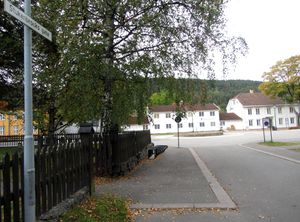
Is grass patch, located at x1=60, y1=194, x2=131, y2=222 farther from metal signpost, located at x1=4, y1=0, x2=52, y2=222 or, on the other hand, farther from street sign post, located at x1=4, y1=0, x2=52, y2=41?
street sign post, located at x1=4, y1=0, x2=52, y2=41

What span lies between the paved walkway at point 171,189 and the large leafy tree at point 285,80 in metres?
68.4

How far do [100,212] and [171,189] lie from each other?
3.82 metres

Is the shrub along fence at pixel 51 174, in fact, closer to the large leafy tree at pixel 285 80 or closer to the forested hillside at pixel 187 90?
the forested hillside at pixel 187 90

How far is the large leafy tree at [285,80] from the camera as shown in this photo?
78.8 metres

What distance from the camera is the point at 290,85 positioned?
8012cm

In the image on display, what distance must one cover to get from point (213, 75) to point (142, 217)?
30.5ft

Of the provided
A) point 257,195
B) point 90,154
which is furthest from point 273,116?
point 90,154

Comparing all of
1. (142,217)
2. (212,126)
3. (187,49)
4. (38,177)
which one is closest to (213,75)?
(187,49)

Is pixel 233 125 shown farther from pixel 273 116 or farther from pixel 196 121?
pixel 273 116

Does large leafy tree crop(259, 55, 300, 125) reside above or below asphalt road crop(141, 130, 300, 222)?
above

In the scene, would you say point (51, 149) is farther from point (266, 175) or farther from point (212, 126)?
point (212, 126)

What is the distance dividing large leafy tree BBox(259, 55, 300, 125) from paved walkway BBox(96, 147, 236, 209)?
225 ft

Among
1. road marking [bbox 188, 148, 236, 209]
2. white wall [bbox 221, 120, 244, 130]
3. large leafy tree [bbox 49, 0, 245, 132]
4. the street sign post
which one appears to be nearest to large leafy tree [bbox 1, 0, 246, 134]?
large leafy tree [bbox 49, 0, 245, 132]

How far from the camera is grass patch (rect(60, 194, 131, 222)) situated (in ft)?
24.1
